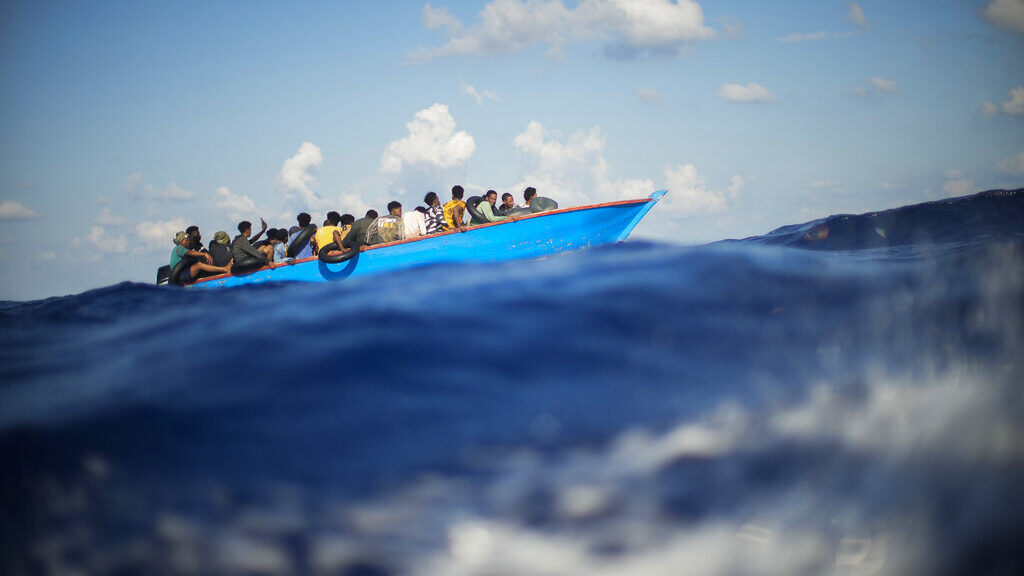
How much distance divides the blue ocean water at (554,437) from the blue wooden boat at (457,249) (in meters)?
6.19

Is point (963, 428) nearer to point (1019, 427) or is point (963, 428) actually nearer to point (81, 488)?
point (1019, 427)

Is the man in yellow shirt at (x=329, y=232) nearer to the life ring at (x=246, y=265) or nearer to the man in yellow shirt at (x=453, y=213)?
the life ring at (x=246, y=265)

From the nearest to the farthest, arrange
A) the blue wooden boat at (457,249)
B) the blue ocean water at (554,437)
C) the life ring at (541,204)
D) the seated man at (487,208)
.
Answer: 1. the blue ocean water at (554,437)
2. the blue wooden boat at (457,249)
3. the seated man at (487,208)
4. the life ring at (541,204)

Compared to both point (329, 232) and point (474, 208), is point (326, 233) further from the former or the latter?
point (474, 208)

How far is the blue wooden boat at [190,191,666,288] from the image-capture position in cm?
952

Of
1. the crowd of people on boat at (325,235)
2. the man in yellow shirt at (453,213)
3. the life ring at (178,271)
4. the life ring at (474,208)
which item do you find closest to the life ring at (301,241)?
the crowd of people on boat at (325,235)

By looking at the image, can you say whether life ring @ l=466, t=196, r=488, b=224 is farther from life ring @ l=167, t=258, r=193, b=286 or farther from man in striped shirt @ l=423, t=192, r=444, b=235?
life ring @ l=167, t=258, r=193, b=286

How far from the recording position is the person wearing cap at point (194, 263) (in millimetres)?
9852

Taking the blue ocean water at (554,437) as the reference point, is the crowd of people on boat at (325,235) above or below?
above

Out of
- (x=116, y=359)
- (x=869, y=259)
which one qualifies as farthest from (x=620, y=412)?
(x=869, y=259)

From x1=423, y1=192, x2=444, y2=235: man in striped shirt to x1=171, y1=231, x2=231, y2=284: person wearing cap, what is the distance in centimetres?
353

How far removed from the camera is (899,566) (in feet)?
7.21

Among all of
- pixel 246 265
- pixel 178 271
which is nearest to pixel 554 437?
pixel 246 265

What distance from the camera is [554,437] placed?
2475mm
